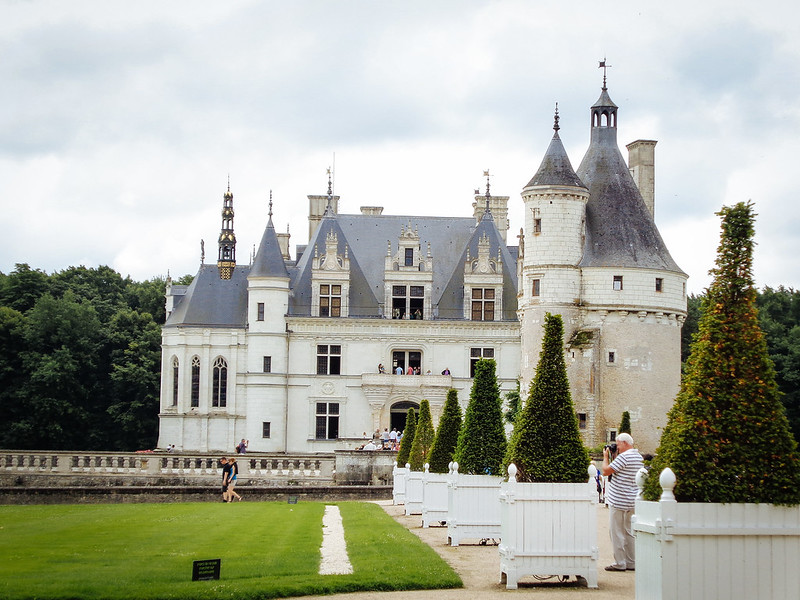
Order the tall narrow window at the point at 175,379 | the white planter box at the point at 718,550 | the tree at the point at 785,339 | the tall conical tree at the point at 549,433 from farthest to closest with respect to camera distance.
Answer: the tall narrow window at the point at 175,379 → the tree at the point at 785,339 → the tall conical tree at the point at 549,433 → the white planter box at the point at 718,550

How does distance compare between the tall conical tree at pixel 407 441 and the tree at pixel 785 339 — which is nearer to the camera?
the tall conical tree at pixel 407 441

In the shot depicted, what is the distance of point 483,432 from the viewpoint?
17859 mm

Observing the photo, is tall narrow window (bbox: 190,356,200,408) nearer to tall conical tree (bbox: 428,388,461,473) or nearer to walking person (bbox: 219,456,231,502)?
walking person (bbox: 219,456,231,502)

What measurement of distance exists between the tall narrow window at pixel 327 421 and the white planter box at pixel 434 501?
1242 inches

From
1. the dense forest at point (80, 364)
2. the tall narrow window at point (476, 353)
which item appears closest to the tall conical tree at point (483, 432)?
the tall narrow window at point (476, 353)

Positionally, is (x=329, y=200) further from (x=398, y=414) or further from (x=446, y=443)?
(x=446, y=443)

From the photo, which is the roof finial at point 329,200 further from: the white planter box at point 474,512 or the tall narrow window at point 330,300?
the white planter box at point 474,512

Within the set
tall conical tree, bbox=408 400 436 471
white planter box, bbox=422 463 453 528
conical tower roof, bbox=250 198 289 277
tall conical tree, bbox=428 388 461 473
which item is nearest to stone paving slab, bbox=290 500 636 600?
white planter box, bbox=422 463 453 528

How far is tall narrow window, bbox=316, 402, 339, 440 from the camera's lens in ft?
169

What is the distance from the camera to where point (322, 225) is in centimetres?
5431

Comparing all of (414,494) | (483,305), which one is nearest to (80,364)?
(483,305)

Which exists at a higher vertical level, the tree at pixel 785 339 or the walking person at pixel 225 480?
the tree at pixel 785 339

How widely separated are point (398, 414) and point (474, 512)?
118ft

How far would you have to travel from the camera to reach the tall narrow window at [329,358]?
51.8 meters
